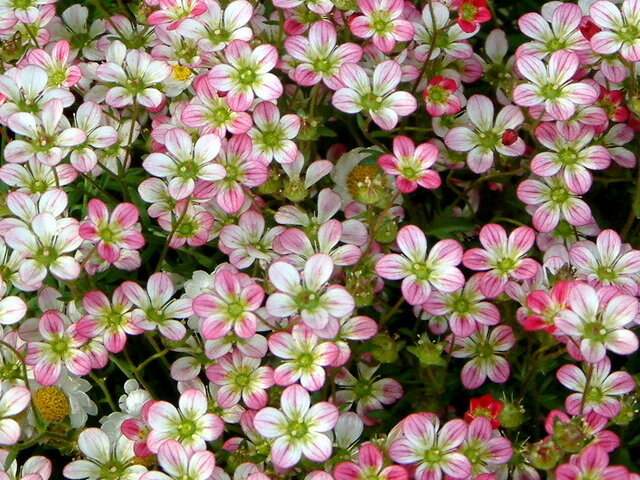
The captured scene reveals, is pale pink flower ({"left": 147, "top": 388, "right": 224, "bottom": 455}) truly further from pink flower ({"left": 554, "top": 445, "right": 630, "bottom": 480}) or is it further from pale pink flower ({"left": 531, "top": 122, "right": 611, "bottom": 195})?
pale pink flower ({"left": 531, "top": 122, "right": 611, "bottom": 195})

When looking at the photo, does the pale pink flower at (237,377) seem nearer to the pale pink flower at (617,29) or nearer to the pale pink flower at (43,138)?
the pale pink flower at (43,138)

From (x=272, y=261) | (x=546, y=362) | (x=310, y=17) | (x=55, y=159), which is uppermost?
(x=310, y=17)

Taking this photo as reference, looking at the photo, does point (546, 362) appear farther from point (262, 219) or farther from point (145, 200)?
point (145, 200)

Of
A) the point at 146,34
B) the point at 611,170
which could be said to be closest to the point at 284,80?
the point at 146,34

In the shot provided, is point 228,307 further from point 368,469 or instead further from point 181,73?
point 181,73

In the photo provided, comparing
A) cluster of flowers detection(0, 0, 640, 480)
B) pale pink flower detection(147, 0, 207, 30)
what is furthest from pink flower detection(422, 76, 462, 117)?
pale pink flower detection(147, 0, 207, 30)

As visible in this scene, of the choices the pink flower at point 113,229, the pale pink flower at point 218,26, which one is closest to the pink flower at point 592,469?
the pink flower at point 113,229
